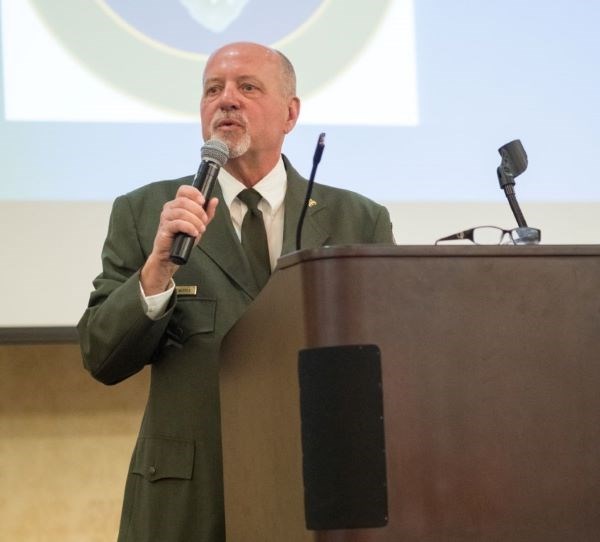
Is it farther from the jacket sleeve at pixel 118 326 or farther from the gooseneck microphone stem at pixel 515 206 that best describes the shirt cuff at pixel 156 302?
the gooseneck microphone stem at pixel 515 206

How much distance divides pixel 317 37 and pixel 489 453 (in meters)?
1.98

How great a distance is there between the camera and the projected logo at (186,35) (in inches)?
109

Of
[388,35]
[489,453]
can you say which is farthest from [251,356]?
[388,35]

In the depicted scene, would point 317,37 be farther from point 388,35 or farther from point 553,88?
point 553,88

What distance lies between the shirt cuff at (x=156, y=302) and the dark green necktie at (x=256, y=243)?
0.82 feet

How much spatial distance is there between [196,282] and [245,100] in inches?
16.5

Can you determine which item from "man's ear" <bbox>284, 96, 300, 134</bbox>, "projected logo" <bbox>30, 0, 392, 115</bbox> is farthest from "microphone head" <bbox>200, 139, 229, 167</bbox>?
"projected logo" <bbox>30, 0, 392, 115</bbox>

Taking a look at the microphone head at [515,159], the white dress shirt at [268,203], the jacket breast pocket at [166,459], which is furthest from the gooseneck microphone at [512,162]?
the jacket breast pocket at [166,459]

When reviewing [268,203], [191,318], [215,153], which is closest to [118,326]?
[191,318]

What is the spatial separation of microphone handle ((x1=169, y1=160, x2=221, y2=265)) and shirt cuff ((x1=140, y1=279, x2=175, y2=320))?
6.3 inches

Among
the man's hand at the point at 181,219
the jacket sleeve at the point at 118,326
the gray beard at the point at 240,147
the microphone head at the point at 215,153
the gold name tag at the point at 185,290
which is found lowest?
the jacket sleeve at the point at 118,326

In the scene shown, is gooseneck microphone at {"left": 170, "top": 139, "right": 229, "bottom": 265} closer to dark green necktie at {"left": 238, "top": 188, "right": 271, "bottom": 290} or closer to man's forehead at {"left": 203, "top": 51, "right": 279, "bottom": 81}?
dark green necktie at {"left": 238, "top": 188, "right": 271, "bottom": 290}

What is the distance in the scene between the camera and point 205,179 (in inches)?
59.3

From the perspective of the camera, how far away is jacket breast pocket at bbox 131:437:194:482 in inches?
67.1
